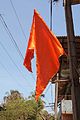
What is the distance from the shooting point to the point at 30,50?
6.82m

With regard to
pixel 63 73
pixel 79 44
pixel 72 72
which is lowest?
pixel 63 73

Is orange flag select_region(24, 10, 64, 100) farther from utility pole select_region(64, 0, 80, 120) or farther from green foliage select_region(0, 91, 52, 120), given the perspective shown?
green foliage select_region(0, 91, 52, 120)

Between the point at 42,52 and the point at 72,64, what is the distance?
Result: 2.50ft

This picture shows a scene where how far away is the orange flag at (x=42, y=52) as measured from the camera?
6.54 meters

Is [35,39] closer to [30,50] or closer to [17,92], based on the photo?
[30,50]

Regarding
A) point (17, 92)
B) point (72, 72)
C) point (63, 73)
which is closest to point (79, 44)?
point (63, 73)

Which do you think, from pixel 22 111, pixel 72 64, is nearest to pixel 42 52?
pixel 72 64

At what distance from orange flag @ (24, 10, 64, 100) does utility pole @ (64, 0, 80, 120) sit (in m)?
0.31

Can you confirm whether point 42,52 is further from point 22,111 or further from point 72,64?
point 22,111

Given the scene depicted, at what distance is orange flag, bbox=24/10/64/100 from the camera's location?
6.54 metres

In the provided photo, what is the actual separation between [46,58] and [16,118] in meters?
37.9

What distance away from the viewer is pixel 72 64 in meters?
6.34

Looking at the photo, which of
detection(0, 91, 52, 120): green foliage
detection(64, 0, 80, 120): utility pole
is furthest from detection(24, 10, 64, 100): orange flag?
detection(0, 91, 52, 120): green foliage

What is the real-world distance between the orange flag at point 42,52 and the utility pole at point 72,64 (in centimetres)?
31
